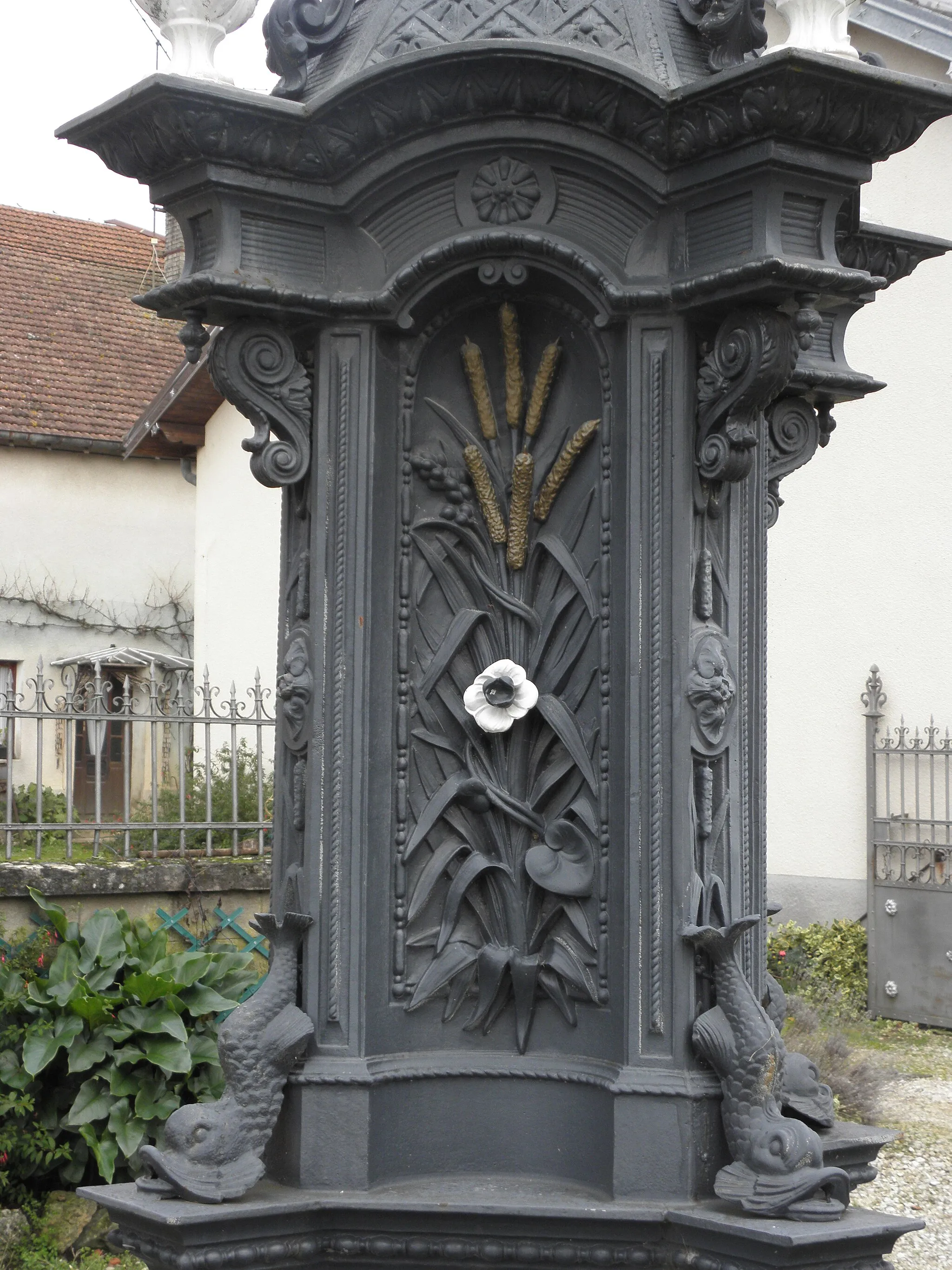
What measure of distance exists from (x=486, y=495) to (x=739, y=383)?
685 mm

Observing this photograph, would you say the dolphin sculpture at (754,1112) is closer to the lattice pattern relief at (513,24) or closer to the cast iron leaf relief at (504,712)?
the cast iron leaf relief at (504,712)

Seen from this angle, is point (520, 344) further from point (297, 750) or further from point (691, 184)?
point (297, 750)

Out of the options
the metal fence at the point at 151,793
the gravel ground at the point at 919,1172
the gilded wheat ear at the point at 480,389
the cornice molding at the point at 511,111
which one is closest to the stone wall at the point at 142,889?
the metal fence at the point at 151,793

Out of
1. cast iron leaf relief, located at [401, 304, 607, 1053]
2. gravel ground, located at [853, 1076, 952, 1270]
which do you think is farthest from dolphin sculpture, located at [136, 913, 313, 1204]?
gravel ground, located at [853, 1076, 952, 1270]

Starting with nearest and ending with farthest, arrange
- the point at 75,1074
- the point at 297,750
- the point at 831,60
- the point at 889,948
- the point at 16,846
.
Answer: the point at 831,60, the point at 297,750, the point at 75,1074, the point at 16,846, the point at 889,948

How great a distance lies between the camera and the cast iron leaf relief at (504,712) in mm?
3793

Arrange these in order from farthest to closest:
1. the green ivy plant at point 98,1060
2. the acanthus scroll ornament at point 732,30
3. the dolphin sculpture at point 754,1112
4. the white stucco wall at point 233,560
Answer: the white stucco wall at point 233,560
the green ivy plant at point 98,1060
the acanthus scroll ornament at point 732,30
the dolphin sculpture at point 754,1112

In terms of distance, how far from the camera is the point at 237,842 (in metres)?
8.60

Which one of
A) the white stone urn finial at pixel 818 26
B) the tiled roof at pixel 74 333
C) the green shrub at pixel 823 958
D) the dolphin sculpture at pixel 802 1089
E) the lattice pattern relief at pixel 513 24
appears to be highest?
the tiled roof at pixel 74 333

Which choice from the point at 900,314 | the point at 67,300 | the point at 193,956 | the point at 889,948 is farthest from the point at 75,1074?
the point at 67,300

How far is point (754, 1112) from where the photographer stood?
3.36m

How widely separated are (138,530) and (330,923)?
52.8 feet

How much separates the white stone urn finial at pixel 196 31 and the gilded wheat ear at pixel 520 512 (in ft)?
3.53

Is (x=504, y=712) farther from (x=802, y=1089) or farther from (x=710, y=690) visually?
(x=802, y=1089)
